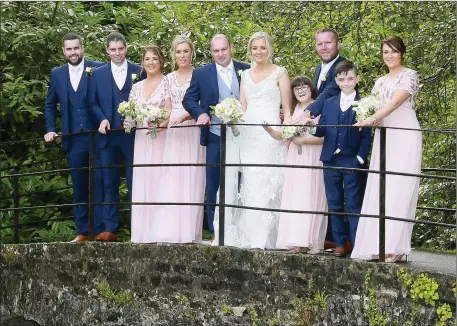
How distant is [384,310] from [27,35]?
7.20 metres

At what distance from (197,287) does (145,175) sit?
142 cm

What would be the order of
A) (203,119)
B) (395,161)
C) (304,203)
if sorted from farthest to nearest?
(203,119) → (304,203) → (395,161)

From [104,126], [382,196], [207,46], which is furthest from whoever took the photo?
[207,46]

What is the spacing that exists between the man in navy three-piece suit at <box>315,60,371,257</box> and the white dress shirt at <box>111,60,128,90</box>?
2.31 metres

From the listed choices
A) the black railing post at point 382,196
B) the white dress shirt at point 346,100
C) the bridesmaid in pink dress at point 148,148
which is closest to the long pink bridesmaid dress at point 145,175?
the bridesmaid in pink dress at point 148,148

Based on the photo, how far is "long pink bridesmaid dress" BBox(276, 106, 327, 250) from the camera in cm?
1158

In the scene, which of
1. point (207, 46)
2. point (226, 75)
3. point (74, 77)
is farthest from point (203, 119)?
point (207, 46)

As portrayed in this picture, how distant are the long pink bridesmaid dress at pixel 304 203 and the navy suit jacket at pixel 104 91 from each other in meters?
1.95

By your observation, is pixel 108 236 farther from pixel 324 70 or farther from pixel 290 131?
pixel 324 70

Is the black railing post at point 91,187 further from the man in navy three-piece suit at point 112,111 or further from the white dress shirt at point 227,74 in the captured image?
the white dress shirt at point 227,74

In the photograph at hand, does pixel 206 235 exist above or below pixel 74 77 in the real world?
below

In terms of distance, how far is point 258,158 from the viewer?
12141 mm

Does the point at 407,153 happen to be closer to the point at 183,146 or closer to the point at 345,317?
the point at 345,317

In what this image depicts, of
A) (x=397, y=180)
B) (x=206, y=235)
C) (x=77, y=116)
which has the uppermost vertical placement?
(x=77, y=116)
